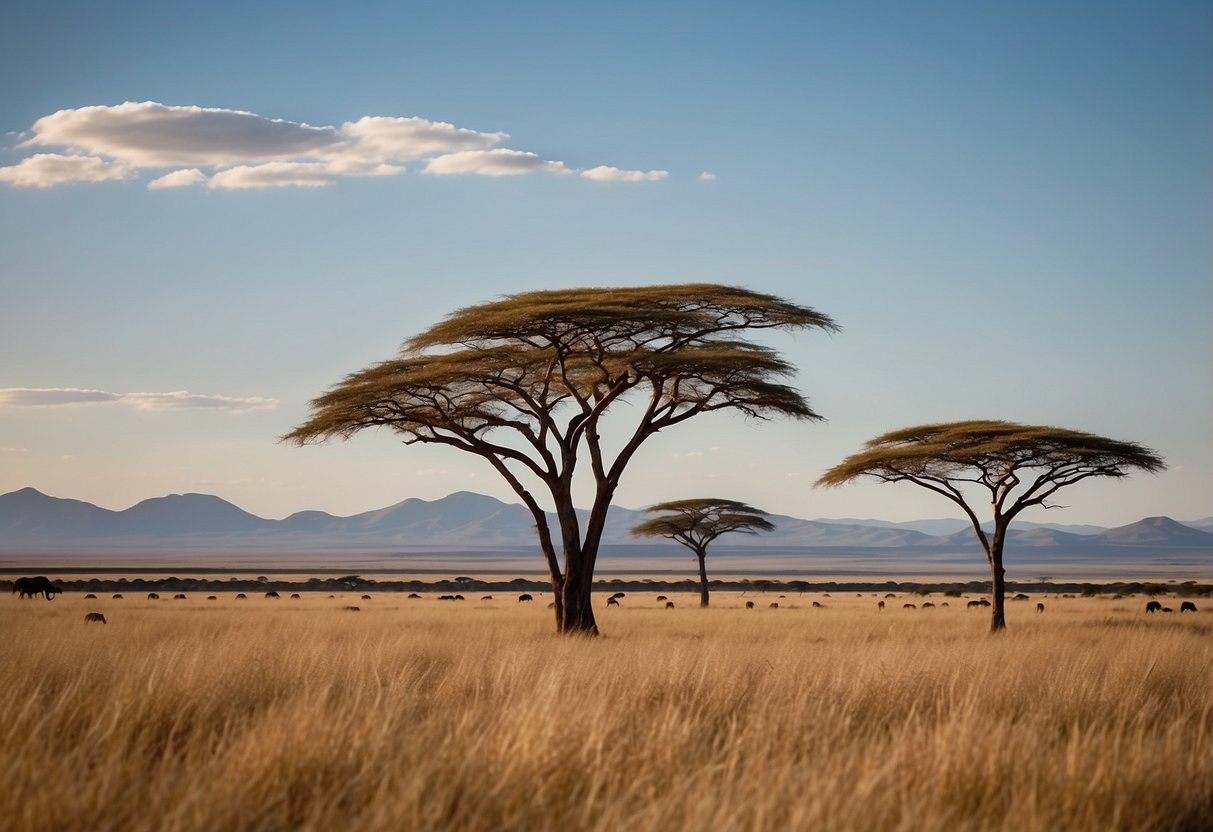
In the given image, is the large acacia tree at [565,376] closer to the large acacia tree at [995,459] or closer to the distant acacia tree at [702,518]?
the large acacia tree at [995,459]

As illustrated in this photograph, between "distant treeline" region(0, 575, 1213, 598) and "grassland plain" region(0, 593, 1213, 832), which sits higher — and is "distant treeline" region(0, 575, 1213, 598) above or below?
below

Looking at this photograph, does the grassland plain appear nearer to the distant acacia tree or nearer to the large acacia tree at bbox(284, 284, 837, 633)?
the large acacia tree at bbox(284, 284, 837, 633)

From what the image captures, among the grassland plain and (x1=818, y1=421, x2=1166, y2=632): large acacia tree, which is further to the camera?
(x1=818, y1=421, x2=1166, y2=632): large acacia tree

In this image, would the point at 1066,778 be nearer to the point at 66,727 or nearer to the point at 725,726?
the point at 725,726

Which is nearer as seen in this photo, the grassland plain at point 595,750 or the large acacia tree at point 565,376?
the grassland plain at point 595,750

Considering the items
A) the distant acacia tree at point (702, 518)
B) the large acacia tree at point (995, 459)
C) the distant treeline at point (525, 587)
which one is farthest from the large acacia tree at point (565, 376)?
the distant treeline at point (525, 587)

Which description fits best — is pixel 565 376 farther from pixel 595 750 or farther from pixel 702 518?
pixel 702 518

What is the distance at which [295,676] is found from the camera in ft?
38.8

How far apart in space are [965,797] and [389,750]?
141 inches

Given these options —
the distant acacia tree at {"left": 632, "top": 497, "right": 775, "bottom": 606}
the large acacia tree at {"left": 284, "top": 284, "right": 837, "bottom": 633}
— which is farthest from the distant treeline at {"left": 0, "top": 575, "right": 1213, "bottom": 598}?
the large acacia tree at {"left": 284, "top": 284, "right": 837, "bottom": 633}

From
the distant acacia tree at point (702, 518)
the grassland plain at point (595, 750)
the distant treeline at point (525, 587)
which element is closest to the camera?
the grassland plain at point (595, 750)

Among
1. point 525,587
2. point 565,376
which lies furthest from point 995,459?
point 525,587

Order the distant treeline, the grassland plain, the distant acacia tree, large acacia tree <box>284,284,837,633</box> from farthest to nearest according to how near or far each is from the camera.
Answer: the distant treeline, the distant acacia tree, large acacia tree <box>284,284,837,633</box>, the grassland plain

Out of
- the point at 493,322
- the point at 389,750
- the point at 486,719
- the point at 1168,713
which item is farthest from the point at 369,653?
the point at 493,322
